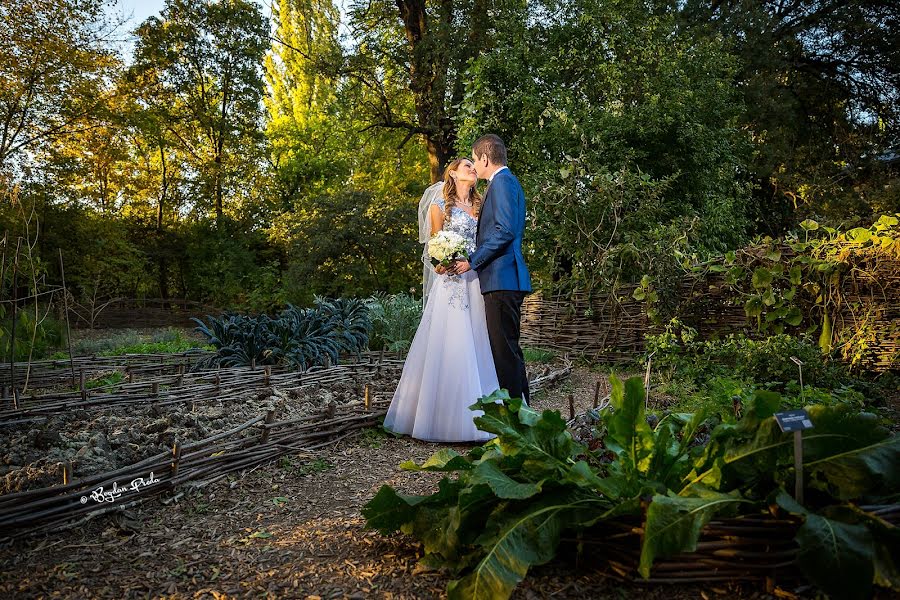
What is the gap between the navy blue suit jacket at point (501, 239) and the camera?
4.02m

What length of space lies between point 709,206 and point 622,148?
1.75 meters

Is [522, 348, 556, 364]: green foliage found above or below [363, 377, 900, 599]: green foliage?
below

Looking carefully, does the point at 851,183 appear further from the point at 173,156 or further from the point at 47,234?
the point at 173,156

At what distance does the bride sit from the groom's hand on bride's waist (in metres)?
0.07

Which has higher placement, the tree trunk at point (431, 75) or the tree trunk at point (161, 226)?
the tree trunk at point (431, 75)

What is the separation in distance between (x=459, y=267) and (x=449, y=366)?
67 centimetres

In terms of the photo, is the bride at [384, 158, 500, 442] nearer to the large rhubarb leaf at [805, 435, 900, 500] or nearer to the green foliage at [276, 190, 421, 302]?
the large rhubarb leaf at [805, 435, 900, 500]

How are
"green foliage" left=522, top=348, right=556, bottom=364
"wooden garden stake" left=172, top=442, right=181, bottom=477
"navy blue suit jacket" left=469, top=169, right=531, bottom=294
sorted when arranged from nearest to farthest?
"wooden garden stake" left=172, top=442, right=181, bottom=477 → "navy blue suit jacket" left=469, top=169, right=531, bottom=294 → "green foliage" left=522, top=348, right=556, bottom=364

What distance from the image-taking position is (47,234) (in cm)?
1227

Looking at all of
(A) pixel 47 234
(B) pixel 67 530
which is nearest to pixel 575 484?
(B) pixel 67 530

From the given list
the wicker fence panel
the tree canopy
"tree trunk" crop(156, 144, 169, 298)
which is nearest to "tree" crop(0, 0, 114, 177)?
the tree canopy

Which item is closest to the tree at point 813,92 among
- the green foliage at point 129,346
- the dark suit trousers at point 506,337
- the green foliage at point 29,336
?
the dark suit trousers at point 506,337

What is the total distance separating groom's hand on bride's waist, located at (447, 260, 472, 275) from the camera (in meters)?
4.19

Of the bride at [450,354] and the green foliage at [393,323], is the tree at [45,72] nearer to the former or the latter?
the green foliage at [393,323]
